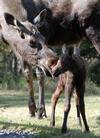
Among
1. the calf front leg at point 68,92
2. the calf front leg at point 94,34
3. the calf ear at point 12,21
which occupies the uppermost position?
the calf ear at point 12,21

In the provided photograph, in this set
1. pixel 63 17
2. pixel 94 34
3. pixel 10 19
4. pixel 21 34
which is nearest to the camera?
pixel 21 34

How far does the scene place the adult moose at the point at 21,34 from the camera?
6.01 m

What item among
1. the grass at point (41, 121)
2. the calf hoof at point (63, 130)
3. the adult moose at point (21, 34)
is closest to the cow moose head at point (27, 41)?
the adult moose at point (21, 34)

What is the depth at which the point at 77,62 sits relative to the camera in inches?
339

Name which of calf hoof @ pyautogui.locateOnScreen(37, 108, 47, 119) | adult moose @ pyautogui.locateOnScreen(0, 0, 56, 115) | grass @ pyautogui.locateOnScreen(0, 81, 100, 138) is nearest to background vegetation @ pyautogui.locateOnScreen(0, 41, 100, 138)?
grass @ pyautogui.locateOnScreen(0, 81, 100, 138)

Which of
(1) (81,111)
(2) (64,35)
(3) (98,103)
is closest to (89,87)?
(3) (98,103)

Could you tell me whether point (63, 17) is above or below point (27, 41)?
above

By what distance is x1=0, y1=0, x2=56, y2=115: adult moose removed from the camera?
6.01 metres

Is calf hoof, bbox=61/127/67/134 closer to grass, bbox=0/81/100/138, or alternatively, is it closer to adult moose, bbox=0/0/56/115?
grass, bbox=0/81/100/138

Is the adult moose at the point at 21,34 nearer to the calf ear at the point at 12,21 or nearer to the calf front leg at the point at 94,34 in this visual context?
the calf ear at the point at 12,21

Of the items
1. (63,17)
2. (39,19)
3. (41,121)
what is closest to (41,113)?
(41,121)

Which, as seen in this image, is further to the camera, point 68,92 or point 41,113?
point 41,113

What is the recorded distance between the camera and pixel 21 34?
6348 mm

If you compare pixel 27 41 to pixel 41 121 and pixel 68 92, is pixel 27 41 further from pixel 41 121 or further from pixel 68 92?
pixel 41 121
